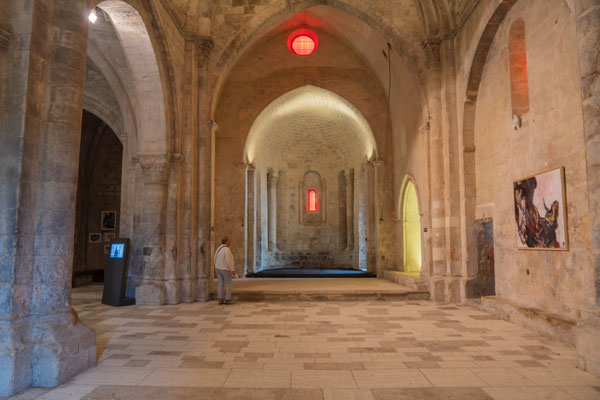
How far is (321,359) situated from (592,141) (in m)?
4.27

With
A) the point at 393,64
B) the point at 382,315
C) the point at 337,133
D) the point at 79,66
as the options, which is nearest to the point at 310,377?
the point at 382,315

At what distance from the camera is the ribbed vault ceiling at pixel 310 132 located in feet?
52.3

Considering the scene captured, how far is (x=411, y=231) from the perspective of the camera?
1383cm

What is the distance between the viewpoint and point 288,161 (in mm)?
20203

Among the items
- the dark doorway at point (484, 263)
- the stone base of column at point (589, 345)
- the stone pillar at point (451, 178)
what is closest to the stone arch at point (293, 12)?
the stone pillar at point (451, 178)

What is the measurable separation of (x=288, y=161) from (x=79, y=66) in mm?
15329

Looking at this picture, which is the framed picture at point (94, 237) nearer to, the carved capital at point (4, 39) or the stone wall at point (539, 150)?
the carved capital at point (4, 39)

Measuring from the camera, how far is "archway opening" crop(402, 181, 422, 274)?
1351 centimetres

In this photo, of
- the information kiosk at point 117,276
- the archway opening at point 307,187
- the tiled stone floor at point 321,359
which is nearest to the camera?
the tiled stone floor at point 321,359

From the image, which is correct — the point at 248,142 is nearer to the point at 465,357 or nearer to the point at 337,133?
the point at 337,133

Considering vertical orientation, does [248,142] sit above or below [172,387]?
above

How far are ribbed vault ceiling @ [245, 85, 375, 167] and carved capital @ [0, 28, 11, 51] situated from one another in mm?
11119

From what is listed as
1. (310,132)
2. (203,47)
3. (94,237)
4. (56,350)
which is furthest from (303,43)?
(56,350)

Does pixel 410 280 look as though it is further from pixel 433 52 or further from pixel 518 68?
pixel 433 52
